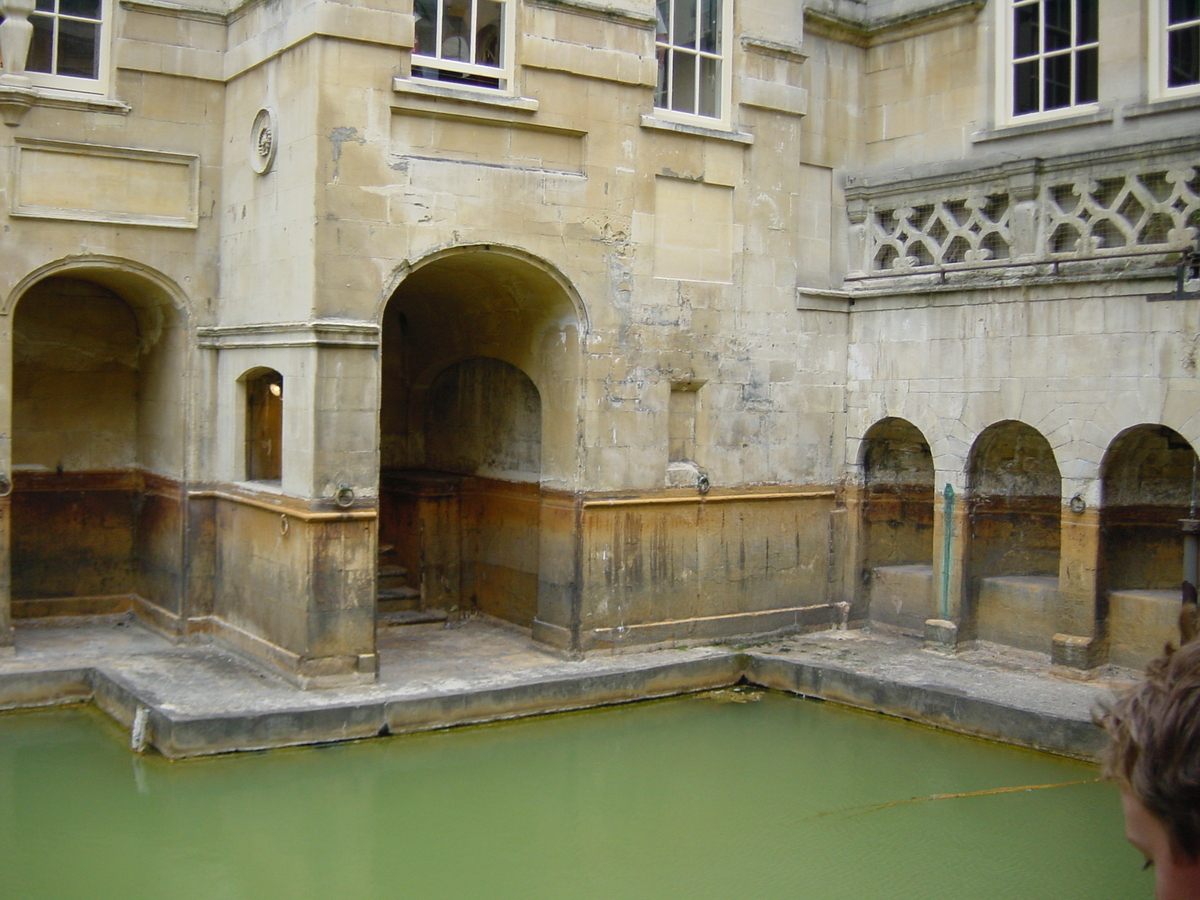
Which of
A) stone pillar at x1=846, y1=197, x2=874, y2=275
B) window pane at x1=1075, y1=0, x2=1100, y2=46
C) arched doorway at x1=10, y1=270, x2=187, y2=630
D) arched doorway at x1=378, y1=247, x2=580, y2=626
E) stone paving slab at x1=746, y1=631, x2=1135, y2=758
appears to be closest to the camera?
A: stone paving slab at x1=746, y1=631, x2=1135, y2=758

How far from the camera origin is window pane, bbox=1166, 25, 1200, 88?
371 inches

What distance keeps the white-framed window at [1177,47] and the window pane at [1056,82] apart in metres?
0.79

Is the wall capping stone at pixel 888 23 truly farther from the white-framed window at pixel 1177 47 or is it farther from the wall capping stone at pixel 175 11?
the wall capping stone at pixel 175 11

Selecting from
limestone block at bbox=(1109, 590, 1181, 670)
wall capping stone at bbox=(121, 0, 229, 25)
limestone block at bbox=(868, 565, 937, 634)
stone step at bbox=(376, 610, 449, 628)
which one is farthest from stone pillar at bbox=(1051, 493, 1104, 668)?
wall capping stone at bbox=(121, 0, 229, 25)

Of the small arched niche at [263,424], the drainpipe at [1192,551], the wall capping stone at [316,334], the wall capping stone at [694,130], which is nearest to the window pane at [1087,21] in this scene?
the wall capping stone at [694,130]

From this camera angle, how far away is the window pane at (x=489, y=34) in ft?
31.4

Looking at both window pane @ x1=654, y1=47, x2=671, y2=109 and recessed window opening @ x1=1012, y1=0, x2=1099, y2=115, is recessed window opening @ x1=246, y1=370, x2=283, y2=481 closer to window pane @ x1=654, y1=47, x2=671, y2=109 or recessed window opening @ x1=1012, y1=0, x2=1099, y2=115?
window pane @ x1=654, y1=47, x2=671, y2=109

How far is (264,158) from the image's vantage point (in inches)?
374

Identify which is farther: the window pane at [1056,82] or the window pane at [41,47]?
the window pane at [1056,82]

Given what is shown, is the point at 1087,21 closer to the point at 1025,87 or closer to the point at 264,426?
the point at 1025,87

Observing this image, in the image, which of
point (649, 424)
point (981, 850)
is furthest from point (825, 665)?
point (981, 850)

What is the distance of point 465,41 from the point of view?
31.2 ft

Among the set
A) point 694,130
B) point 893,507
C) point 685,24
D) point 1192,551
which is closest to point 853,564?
point 893,507

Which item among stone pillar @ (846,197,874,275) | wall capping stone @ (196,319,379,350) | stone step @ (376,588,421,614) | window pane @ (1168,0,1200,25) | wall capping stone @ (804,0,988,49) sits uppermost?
wall capping stone @ (804,0,988,49)
